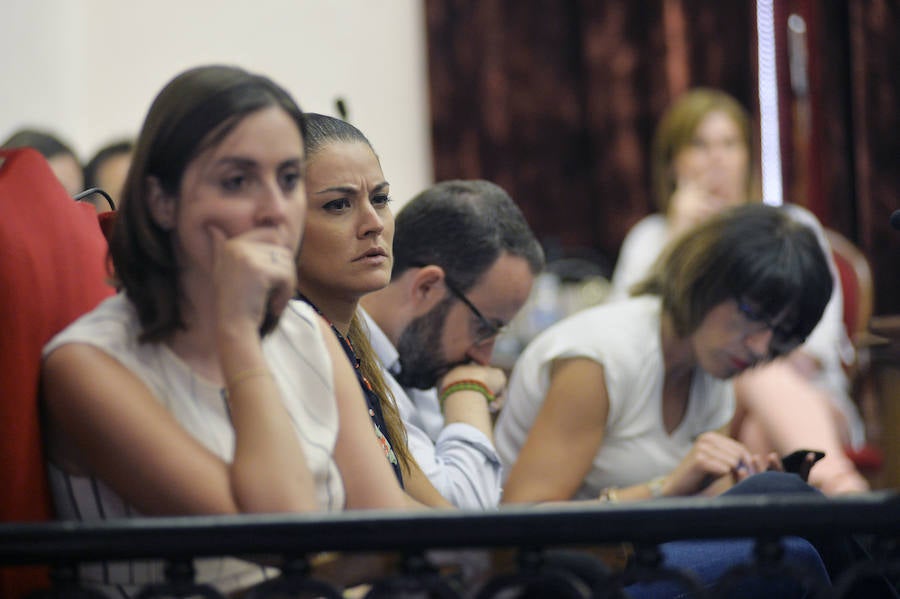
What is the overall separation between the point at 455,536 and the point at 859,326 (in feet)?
10.2

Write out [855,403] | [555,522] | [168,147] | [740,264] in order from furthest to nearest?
[855,403]
[740,264]
[168,147]
[555,522]

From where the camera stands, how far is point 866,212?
4.51 m

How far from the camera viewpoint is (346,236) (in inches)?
56.1

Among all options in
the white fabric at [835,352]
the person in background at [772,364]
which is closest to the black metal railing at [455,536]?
the person in background at [772,364]

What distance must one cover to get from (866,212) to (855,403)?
1145mm

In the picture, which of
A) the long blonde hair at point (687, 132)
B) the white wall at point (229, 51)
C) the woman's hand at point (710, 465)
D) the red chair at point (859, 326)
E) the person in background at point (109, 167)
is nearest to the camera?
the woman's hand at point (710, 465)

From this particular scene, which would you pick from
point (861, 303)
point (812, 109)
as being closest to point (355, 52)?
point (812, 109)

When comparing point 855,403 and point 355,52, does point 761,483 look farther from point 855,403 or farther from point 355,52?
point 355,52

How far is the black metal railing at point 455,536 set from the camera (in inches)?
36.6

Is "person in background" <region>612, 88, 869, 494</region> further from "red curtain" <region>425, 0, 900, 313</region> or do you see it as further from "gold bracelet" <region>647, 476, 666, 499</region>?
"gold bracelet" <region>647, 476, 666, 499</region>

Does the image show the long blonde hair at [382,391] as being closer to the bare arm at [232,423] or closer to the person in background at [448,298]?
the person in background at [448,298]

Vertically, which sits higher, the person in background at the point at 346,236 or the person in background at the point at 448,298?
the person in background at the point at 346,236

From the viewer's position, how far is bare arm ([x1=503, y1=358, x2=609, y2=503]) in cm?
195

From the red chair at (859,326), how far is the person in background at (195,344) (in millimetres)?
2807
